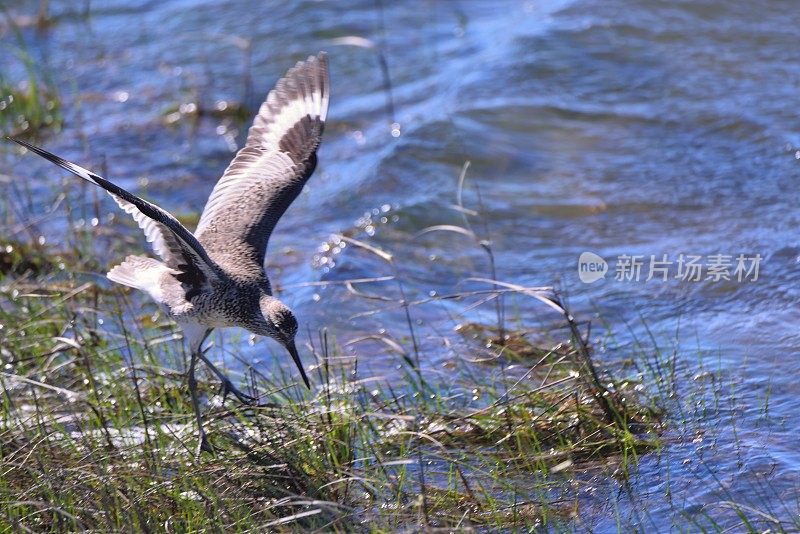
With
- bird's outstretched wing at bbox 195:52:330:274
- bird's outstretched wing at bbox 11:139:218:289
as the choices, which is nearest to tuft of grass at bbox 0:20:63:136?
bird's outstretched wing at bbox 195:52:330:274

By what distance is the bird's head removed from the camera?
4527 mm

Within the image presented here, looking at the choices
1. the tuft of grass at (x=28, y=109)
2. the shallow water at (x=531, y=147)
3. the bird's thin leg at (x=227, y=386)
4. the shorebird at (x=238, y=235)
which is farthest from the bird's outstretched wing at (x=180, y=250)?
the tuft of grass at (x=28, y=109)

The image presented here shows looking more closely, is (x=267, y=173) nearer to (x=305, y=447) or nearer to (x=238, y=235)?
(x=238, y=235)

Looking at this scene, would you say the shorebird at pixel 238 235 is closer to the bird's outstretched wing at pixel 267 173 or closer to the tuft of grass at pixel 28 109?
the bird's outstretched wing at pixel 267 173

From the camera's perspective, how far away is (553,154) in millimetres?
8344

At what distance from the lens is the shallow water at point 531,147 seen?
562 centimetres

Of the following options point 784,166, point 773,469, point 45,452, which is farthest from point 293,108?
point 784,166

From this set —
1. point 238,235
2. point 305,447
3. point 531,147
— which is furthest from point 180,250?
point 531,147

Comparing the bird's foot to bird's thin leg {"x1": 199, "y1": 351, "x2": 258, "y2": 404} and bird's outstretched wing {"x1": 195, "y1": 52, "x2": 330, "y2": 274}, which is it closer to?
bird's thin leg {"x1": 199, "y1": 351, "x2": 258, "y2": 404}

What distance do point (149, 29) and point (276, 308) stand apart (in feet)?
24.3

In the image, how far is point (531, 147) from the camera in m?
8.49

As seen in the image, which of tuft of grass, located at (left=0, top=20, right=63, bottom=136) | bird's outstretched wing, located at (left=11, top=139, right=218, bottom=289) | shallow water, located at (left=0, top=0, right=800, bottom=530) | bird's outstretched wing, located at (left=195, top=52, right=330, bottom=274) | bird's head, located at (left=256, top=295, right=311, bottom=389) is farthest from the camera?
tuft of grass, located at (left=0, top=20, right=63, bottom=136)

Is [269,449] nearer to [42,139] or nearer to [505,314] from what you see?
[505,314]

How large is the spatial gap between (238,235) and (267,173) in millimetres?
499
